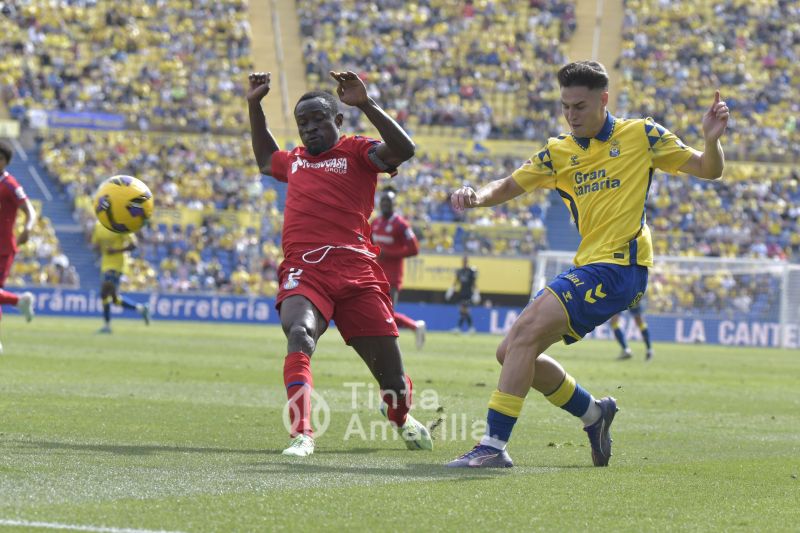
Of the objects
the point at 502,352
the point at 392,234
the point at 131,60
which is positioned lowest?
the point at 502,352

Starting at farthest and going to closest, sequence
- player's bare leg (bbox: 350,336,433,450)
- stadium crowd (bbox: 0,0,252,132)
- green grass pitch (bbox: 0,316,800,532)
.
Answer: stadium crowd (bbox: 0,0,252,132) → player's bare leg (bbox: 350,336,433,450) → green grass pitch (bbox: 0,316,800,532)

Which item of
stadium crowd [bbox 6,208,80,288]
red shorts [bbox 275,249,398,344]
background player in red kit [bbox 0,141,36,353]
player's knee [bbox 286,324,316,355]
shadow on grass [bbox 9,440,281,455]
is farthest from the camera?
stadium crowd [bbox 6,208,80,288]

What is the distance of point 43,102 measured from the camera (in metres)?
44.1

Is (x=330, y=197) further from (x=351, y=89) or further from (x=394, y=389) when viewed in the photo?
(x=394, y=389)

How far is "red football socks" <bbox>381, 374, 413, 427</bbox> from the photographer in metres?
8.23

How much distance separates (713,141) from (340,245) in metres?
2.41

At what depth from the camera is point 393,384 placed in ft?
26.9

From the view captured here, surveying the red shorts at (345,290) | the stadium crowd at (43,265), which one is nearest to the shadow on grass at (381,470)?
the red shorts at (345,290)

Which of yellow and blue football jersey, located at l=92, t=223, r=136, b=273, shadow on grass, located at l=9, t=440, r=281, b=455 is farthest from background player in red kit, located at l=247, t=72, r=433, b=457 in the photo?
yellow and blue football jersey, located at l=92, t=223, r=136, b=273

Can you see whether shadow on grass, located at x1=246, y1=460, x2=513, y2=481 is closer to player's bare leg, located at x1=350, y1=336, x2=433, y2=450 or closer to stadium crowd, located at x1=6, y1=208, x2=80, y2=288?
player's bare leg, located at x1=350, y1=336, x2=433, y2=450

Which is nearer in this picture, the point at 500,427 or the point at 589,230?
the point at 500,427

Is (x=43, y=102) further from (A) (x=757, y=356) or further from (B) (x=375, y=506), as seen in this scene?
(B) (x=375, y=506)

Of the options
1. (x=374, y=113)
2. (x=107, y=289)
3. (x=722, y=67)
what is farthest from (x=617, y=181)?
(x=722, y=67)

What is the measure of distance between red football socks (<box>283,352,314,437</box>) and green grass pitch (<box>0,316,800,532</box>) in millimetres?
257
